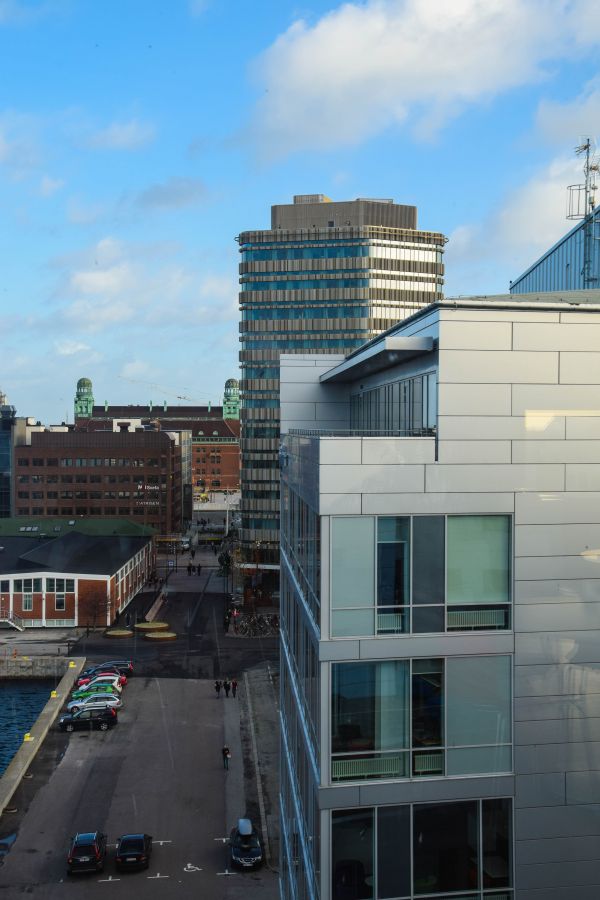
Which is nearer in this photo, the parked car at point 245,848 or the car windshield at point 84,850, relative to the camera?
the car windshield at point 84,850

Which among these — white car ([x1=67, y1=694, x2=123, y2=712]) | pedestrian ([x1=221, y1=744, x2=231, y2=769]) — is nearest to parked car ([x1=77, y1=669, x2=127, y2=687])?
white car ([x1=67, y1=694, x2=123, y2=712])

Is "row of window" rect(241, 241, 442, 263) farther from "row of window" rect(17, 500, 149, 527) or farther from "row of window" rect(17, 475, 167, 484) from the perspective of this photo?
"row of window" rect(17, 500, 149, 527)

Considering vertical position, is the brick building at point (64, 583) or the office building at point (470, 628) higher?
the office building at point (470, 628)

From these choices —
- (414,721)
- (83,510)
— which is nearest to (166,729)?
(414,721)

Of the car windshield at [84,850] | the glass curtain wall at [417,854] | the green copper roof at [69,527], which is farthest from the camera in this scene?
the green copper roof at [69,527]

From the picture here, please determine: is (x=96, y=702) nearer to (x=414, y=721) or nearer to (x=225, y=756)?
(x=225, y=756)

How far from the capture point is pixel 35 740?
43.4 meters

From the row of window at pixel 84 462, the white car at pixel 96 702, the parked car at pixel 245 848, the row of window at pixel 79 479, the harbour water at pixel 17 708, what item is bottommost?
the harbour water at pixel 17 708

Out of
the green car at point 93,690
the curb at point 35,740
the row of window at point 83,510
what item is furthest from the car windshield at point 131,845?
the row of window at point 83,510

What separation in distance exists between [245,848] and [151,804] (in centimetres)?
688

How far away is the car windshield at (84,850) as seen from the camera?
1186 inches

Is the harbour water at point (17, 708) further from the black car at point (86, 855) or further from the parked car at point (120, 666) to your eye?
the black car at point (86, 855)

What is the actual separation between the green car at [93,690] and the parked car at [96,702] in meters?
0.49

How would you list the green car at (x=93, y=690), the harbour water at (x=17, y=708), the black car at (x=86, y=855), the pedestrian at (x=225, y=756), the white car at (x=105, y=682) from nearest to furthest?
the black car at (x=86, y=855) < the pedestrian at (x=225, y=756) < the harbour water at (x=17, y=708) < the green car at (x=93, y=690) < the white car at (x=105, y=682)
